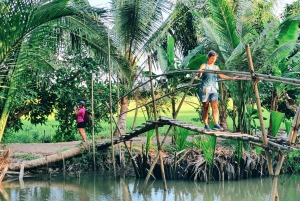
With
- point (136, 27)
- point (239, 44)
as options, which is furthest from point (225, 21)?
point (136, 27)

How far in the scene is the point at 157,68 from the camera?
13.5 meters

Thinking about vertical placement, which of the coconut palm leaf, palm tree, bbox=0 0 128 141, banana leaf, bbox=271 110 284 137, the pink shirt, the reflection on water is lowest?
the reflection on water

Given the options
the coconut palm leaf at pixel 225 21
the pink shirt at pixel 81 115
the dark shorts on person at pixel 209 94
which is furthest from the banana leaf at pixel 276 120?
the pink shirt at pixel 81 115

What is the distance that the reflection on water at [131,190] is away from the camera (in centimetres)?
853

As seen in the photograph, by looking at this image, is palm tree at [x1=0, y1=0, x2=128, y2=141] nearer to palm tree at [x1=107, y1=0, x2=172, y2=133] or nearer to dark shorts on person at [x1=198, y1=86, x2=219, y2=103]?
dark shorts on person at [x1=198, y1=86, x2=219, y2=103]

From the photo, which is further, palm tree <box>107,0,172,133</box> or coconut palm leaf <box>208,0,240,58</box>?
palm tree <box>107,0,172,133</box>

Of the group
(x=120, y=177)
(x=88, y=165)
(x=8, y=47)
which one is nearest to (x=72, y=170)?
(x=88, y=165)

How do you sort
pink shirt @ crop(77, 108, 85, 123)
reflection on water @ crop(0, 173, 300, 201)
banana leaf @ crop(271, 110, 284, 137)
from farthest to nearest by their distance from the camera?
1. pink shirt @ crop(77, 108, 85, 123)
2. banana leaf @ crop(271, 110, 284, 137)
3. reflection on water @ crop(0, 173, 300, 201)

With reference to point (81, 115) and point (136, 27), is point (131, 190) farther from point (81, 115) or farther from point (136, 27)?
point (136, 27)

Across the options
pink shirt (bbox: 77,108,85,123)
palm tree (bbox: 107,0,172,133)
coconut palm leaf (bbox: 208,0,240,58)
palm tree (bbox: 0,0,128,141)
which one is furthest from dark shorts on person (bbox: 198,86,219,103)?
pink shirt (bbox: 77,108,85,123)

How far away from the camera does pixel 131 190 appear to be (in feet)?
30.3

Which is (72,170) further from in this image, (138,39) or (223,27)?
(223,27)

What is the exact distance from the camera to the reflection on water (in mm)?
8531

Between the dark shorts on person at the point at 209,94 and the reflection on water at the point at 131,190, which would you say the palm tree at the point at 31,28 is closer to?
the reflection on water at the point at 131,190
